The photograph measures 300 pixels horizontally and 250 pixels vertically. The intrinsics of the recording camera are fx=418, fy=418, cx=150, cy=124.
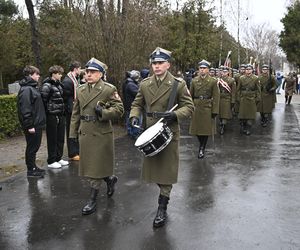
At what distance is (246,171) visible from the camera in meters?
7.43

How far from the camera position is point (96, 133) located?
5406mm

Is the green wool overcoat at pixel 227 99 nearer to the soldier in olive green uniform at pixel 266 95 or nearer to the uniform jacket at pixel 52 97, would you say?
the soldier in olive green uniform at pixel 266 95

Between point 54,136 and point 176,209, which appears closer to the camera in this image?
point 176,209

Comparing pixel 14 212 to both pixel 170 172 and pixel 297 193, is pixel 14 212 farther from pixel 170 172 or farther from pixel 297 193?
pixel 297 193

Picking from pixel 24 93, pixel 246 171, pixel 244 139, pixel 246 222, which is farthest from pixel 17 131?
pixel 246 222

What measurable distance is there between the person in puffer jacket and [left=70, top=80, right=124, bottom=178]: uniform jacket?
86.0 inches

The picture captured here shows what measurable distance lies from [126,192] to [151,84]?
6.24 feet

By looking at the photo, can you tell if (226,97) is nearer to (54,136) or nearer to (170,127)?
Answer: (54,136)

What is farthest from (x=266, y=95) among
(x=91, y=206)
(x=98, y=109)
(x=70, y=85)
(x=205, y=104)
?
(x=91, y=206)

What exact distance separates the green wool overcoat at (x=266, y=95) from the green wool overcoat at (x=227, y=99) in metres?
1.72

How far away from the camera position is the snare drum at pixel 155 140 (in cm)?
460

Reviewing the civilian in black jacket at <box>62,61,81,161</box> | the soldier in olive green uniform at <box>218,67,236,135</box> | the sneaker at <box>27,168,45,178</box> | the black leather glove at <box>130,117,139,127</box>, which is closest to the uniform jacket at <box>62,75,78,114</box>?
the civilian in black jacket at <box>62,61,81,161</box>

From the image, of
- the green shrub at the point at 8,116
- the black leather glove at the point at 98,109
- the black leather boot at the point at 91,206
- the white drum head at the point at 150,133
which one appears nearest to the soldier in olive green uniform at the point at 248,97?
the green shrub at the point at 8,116

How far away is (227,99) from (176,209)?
7.39 meters
